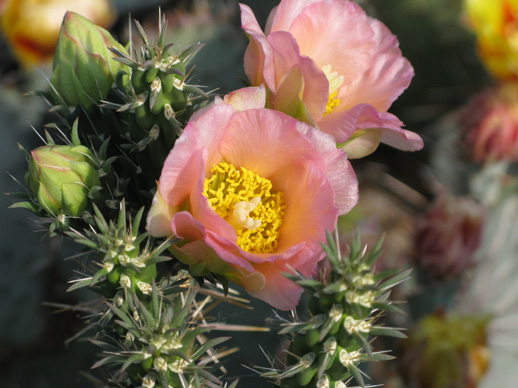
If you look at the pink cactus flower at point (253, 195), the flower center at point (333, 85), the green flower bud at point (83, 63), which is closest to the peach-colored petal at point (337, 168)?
the pink cactus flower at point (253, 195)

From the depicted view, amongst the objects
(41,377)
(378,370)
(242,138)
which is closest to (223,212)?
(242,138)

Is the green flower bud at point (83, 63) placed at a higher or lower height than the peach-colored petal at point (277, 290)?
higher

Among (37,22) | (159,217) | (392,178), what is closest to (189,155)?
(159,217)

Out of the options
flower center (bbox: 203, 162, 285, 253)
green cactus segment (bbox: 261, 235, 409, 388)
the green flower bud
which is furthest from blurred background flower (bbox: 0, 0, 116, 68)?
green cactus segment (bbox: 261, 235, 409, 388)

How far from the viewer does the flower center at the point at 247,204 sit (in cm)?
57

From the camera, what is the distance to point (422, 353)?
1249 millimetres

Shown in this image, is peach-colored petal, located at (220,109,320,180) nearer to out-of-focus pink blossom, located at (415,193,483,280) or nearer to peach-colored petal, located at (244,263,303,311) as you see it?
peach-colored petal, located at (244,263,303,311)

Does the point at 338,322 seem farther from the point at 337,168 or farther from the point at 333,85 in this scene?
the point at 333,85

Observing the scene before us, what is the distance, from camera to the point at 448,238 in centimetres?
135

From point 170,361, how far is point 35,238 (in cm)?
91

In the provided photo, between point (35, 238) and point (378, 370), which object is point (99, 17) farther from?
point (378, 370)

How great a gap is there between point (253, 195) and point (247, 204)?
0.03m

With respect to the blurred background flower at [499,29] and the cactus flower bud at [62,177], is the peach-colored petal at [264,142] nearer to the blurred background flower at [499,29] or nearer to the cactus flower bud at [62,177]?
the cactus flower bud at [62,177]

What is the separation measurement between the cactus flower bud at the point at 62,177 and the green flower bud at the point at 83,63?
84 mm
